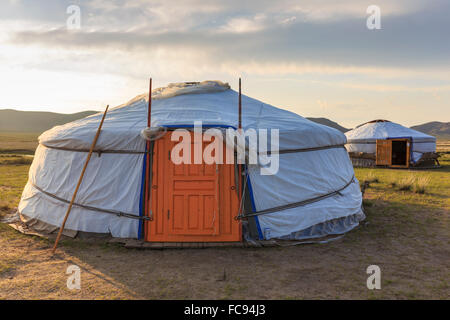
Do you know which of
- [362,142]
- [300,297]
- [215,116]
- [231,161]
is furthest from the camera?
[362,142]

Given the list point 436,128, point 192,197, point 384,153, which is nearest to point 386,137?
point 384,153

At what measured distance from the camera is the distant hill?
389ft

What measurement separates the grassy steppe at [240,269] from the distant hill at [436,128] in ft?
424

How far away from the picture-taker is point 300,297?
3459 millimetres

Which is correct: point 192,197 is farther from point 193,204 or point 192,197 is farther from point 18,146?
point 18,146

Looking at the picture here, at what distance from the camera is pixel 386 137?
57.7ft

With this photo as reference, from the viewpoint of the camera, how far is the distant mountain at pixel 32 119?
106 m

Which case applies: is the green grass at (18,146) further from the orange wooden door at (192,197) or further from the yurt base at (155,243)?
the orange wooden door at (192,197)

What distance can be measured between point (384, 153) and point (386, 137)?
83cm

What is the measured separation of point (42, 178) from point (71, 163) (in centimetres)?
80

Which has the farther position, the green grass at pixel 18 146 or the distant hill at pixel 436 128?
the distant hill at pixel 436 128

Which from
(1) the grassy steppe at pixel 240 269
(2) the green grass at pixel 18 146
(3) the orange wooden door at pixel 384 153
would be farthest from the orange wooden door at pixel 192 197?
(2) the green grass at pixel 18 146
